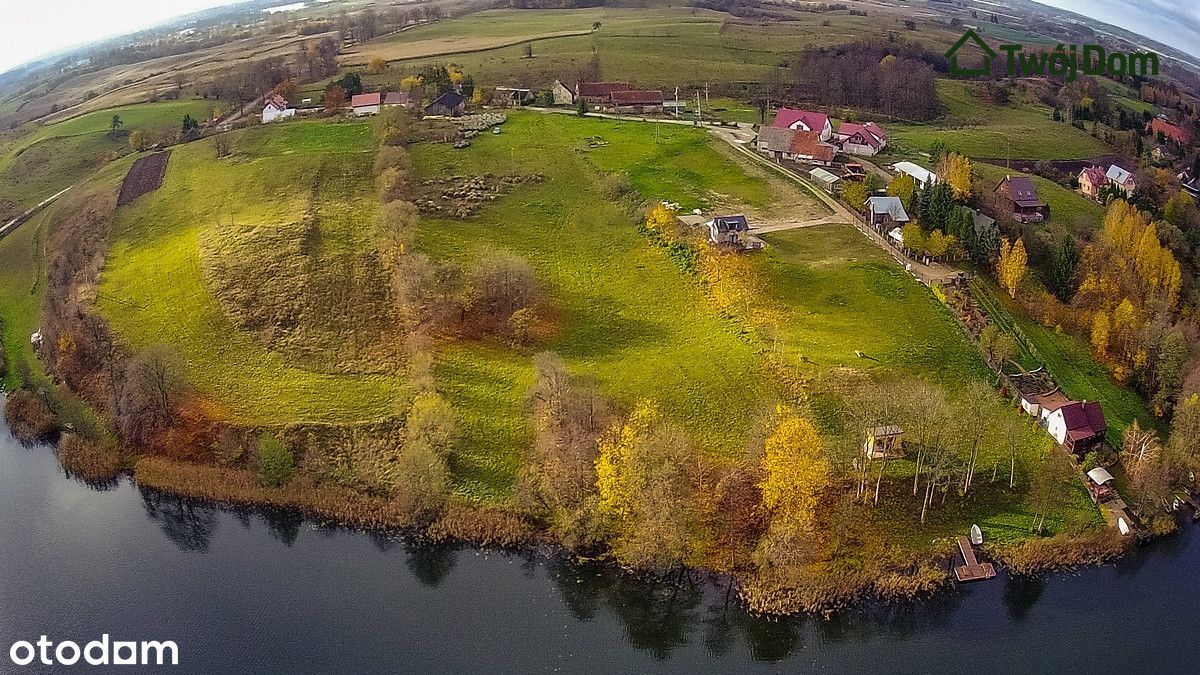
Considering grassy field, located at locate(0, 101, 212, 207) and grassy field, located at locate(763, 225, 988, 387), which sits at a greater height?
grassy field, located at locate(0, 101, 212, 207)

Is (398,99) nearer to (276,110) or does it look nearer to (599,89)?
(276,110)

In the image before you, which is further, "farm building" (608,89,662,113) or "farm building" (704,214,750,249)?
"farm building" (608,89,662,113)

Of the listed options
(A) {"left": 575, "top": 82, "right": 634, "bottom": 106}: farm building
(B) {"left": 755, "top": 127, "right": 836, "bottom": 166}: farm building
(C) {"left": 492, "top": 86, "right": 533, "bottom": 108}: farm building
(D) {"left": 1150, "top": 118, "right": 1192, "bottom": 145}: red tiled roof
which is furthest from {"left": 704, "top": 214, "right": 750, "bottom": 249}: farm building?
(D) {"left": 1150, "top": 118, "right": 1192, "bottom": 145}: red tiled roof

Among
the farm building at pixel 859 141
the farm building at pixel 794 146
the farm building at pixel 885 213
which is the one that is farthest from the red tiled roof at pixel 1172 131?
the farm building at pixel 885 213

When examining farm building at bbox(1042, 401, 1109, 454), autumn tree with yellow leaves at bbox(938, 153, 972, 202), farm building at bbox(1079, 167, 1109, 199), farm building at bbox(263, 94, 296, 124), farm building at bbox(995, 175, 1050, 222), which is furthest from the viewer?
farm building at bbox(263, 94, 296, 124)

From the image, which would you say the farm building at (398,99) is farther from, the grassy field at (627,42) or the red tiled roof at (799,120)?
the red tiled roof at (799,120)

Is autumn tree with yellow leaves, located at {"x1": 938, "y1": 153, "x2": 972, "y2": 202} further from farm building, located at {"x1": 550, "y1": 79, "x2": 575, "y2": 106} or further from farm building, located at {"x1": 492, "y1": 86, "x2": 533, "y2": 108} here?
farm building, located at {"x1": 492, "y1": 86, "x2": 533, "y2": 108}

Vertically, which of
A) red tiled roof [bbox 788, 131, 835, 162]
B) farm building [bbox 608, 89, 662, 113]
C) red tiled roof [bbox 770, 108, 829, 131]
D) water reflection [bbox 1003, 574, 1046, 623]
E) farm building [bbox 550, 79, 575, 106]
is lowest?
water reflection [bbox 1003, 574, 1046, 623]

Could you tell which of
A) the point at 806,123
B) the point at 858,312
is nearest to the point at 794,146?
the point at 806,123
